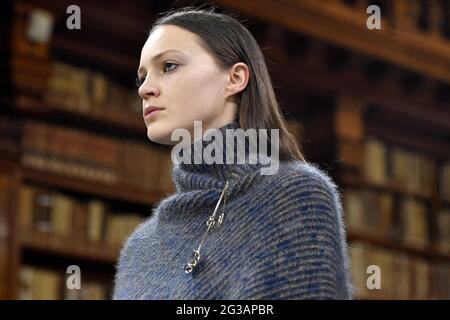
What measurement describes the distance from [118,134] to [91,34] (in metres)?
0.48

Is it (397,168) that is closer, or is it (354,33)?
(354,33)

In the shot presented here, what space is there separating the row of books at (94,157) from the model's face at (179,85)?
2.75 m

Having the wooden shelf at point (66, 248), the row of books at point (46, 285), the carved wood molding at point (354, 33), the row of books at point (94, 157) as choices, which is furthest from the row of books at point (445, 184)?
the row of books at point (46, 285)

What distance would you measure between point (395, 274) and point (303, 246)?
4.09m

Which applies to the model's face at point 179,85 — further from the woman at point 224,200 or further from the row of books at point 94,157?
the row of books at point 94,157

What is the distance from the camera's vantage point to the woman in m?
1.34

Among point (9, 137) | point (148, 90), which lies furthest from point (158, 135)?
point (9, 137)

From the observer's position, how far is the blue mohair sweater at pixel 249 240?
1.33 m

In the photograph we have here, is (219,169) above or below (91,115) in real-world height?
below

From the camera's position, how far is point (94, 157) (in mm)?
4414

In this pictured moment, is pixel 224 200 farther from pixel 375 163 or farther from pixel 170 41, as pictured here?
pixel 375 163

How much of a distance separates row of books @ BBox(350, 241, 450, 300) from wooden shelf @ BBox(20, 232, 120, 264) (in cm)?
129

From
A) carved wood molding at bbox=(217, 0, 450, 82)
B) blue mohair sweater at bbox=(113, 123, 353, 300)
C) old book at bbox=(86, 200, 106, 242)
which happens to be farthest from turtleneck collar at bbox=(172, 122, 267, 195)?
carved wood molding at bbox=(217, 0, 450, 82)

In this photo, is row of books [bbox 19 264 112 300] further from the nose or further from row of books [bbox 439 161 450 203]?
the nose
